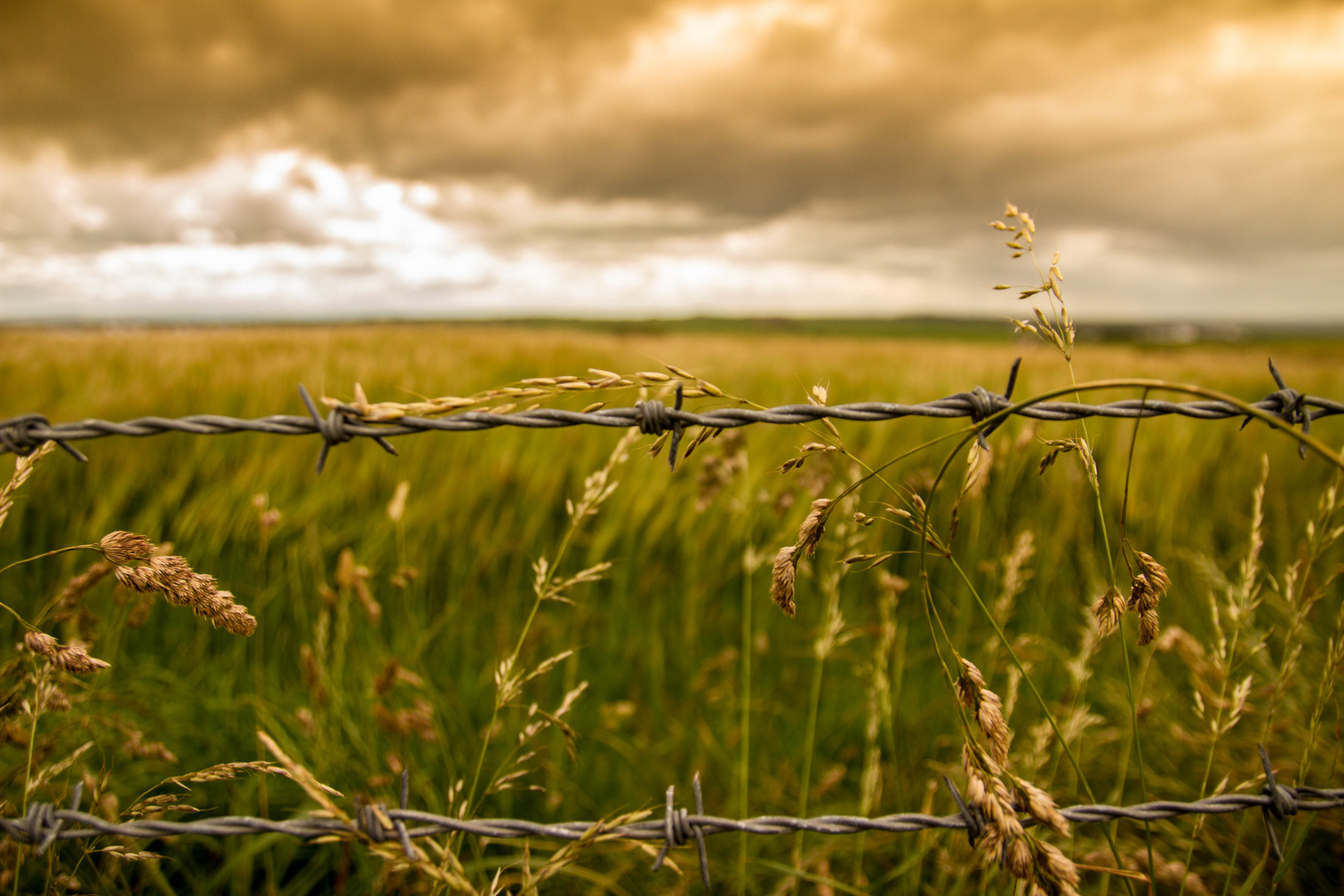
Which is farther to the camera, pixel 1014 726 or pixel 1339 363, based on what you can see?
pixel 1339 363

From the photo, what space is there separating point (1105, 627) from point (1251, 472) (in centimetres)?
405

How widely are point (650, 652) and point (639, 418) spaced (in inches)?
57.9

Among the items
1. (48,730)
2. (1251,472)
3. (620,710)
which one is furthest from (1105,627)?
(1251,472)

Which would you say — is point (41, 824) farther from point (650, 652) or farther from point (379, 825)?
point (650, 652)

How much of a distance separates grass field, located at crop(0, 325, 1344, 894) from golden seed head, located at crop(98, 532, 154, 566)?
0.35 meters

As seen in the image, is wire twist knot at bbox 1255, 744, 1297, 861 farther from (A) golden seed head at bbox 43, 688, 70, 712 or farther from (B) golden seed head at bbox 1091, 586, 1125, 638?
(A) golden seed head at bbox 43, 688, 70, 712

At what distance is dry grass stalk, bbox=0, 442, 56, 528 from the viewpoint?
3.31 feet

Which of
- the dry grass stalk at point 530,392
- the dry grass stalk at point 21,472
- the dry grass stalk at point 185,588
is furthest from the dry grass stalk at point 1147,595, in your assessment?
the dry grass stalk at point 21,472

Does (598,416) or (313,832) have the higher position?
(598,416)

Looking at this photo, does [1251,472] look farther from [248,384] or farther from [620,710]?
[248,384]

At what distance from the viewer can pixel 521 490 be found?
293 centimetres

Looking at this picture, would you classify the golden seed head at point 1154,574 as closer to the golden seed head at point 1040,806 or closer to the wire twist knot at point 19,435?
the golden seed head at point 1040,806

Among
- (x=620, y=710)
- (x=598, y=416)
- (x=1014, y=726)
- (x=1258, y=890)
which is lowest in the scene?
(x=1258, y=890)

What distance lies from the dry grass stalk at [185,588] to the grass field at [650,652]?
0.40m
